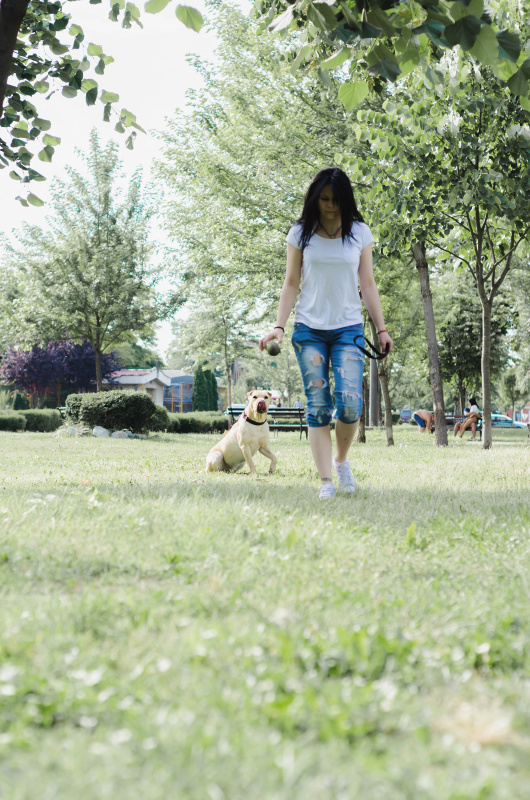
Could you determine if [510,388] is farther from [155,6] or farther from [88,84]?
[155,6]

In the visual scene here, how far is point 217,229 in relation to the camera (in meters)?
17.7

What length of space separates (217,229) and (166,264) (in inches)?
270

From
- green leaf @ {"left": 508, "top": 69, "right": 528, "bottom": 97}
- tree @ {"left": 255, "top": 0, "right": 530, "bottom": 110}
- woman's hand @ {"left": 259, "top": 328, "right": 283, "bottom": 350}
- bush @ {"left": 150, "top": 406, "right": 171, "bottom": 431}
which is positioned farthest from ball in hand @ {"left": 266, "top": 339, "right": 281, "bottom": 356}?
bush @ {"left": 150, "top": 406, "right": 171, "bottom": 431}

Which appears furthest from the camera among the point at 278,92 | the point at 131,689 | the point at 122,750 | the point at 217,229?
the point at 217,229

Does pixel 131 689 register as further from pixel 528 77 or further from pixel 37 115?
pixel 37 115

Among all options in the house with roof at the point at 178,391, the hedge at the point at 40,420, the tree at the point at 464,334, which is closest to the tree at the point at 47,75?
the hedge at the point at 40,420

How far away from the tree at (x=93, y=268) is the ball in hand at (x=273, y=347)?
1878cm

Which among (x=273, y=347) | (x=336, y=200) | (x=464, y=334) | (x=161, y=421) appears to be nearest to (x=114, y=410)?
(x=161, y=421)

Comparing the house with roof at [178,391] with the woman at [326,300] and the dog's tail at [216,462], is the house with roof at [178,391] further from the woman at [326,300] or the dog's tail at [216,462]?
the woman at [326,300]

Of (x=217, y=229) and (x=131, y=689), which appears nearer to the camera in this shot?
(x=131, y=689)

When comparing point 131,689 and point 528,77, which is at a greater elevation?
point 528,77

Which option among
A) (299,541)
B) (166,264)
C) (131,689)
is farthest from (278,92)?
(131,689)

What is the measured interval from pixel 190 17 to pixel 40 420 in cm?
2275

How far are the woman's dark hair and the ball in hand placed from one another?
71 cm
